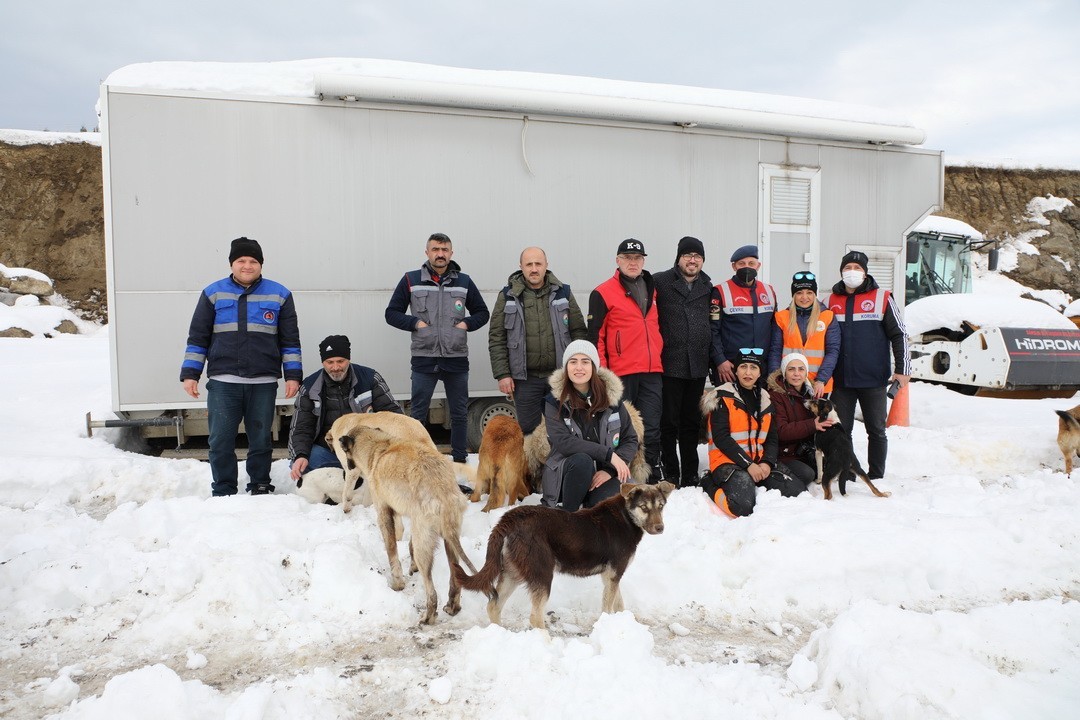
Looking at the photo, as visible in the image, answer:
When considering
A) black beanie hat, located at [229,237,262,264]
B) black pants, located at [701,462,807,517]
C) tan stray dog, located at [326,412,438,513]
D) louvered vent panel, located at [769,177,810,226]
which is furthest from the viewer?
louvered vent panel, located at [769,177,810,226]

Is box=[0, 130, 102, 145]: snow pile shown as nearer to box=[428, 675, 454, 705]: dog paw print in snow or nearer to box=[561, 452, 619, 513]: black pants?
box=[561, 452, 619, 513]: black pants

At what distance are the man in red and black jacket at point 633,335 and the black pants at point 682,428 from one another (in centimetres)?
24

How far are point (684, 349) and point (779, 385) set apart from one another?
795 millimetres

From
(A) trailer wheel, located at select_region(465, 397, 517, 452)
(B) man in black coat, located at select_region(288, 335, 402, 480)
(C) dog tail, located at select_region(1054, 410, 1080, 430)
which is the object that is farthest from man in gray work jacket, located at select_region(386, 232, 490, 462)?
(C) dog tail, located at select_region(1054, 410, 1080, 430)

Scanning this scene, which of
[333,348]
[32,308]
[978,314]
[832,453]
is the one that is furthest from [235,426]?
[32,308]

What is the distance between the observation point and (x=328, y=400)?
4.80 meters

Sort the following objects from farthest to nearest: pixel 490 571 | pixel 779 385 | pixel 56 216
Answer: pixel 56 216, pixel 779 385, pixel 490 571

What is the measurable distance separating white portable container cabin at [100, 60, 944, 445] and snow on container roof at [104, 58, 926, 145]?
0.02 meters

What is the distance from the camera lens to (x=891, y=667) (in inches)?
96.1

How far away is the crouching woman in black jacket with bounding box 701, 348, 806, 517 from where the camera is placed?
4.68 m

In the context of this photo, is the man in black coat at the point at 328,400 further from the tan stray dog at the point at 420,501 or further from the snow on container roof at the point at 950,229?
the snow on container roof at the point at 950,229

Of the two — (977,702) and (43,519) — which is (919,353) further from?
(43,519)

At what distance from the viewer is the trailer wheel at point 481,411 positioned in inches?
249

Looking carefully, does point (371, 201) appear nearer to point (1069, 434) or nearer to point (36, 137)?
point (1069, 434)
